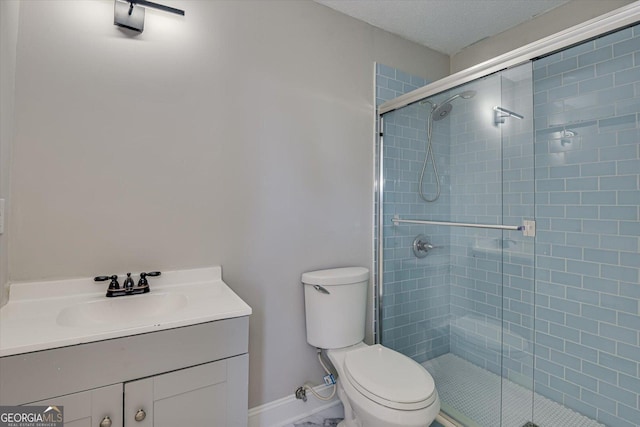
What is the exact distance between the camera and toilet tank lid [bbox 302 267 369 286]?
66.6 inches

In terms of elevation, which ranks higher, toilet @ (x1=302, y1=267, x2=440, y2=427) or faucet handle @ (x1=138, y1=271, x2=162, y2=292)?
faucet handle @ (x1=138, y1=271, x2=162, y2=292)

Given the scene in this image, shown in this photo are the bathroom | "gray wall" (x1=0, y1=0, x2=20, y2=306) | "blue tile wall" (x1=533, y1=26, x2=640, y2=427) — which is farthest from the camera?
"blue tile wall" (x1=533, y1=26, x2=640, y2=427)

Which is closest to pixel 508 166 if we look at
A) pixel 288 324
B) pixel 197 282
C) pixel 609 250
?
pixel 609 250

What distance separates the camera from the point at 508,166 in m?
1.75

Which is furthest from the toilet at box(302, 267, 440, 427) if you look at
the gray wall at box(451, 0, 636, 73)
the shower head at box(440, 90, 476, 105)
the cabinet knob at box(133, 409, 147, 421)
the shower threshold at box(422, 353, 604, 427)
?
the gray wall at box(451, 0, 636, 73)

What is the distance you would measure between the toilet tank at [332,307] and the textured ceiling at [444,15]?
1663mm

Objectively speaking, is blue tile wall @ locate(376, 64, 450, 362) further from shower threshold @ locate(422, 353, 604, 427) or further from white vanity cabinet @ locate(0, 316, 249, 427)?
white vanity cabinet @ locate(0, 316, 249, 427)

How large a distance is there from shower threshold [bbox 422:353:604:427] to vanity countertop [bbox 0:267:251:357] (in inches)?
56.6

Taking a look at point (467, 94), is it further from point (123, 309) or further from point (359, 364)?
point (123, 309)

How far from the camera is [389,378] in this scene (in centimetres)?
138

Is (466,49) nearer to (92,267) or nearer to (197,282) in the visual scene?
(197,282)

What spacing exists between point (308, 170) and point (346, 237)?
1.66ft

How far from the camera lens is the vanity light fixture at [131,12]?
1.29 metres

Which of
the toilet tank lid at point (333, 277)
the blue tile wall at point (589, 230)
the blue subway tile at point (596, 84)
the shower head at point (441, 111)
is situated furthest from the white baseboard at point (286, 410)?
the blue subway tile at point (596, 84)
